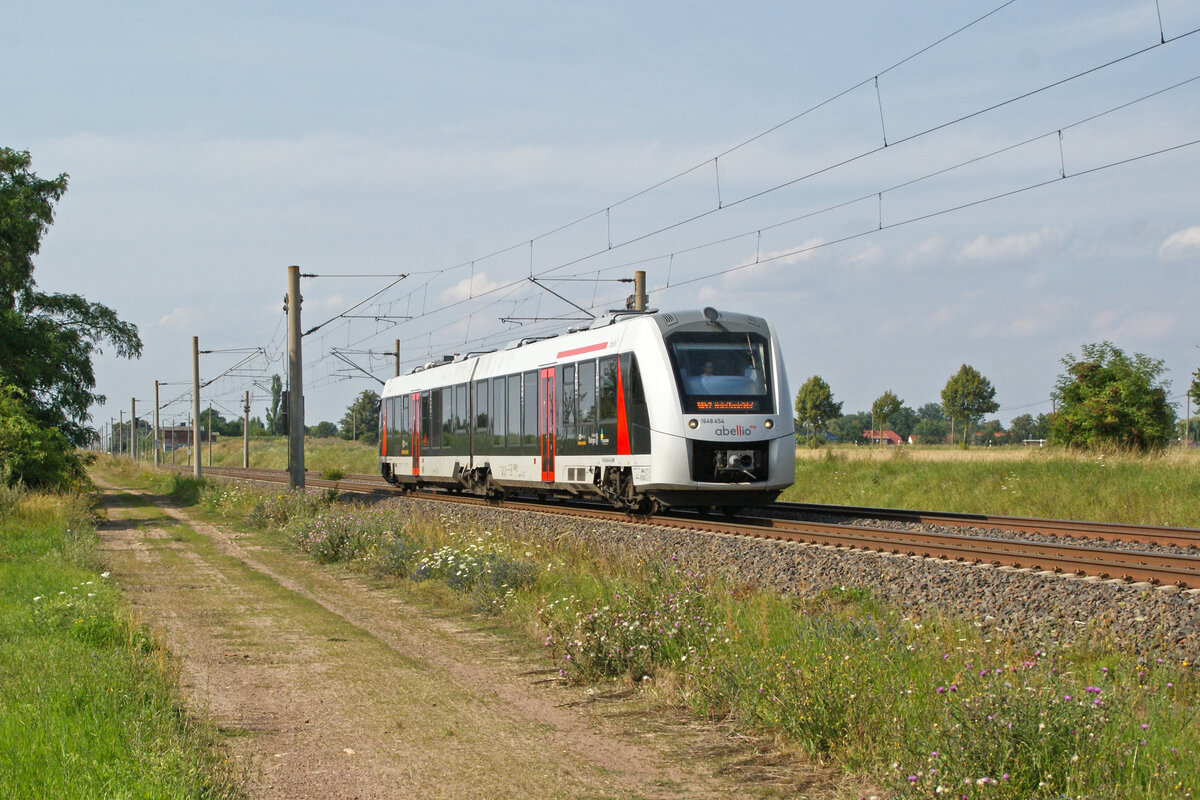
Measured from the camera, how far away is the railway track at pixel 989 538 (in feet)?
34.5

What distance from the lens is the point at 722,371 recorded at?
17.9 metres

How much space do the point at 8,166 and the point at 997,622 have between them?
125ft

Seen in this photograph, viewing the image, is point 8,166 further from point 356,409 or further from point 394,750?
point 356,409

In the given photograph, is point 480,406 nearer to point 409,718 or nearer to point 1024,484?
point 1024,484

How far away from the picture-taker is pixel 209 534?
2150cm

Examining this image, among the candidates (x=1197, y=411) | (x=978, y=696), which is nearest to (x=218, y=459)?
(x=1197, y=411)

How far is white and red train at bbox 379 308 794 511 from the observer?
1734 cm

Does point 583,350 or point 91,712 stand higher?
point 583,350

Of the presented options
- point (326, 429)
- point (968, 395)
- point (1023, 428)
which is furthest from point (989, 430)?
point (326, 429)

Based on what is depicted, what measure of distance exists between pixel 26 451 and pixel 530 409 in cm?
1154

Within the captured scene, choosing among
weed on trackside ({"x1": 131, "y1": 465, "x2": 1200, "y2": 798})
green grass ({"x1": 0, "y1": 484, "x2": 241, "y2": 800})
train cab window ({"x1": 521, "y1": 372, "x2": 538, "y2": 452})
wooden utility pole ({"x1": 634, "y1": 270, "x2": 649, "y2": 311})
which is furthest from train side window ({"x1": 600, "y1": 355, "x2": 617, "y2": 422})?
wooden utility pole ({"x1": 634, "y1": 270, "x2": 649, "y2": 311})

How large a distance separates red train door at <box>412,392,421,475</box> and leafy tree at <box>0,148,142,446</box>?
32.7 feet

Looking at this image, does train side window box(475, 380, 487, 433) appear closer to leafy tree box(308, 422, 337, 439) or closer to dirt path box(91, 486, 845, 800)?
dirt path box(91, 486, 845, 800)

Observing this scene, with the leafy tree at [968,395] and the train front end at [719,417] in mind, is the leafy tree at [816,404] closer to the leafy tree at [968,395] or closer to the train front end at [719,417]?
the leafy tree at [968,395]
